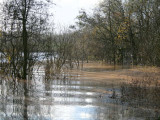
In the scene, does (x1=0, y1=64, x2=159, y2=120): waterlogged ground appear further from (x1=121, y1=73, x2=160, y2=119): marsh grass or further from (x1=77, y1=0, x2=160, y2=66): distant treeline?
(x1=77, y1=0, x2=160, y2=66): distant treeline

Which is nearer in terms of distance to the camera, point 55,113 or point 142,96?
point 55,113

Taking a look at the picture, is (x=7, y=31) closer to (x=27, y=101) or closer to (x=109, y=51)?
(x=27, y=101)

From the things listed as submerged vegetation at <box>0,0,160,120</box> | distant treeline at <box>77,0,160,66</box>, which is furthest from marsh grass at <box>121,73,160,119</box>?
distant treeline at <box>77,0,160,66</box>

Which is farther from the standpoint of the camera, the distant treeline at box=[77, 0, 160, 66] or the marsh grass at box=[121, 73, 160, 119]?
the distant treeline at box=[77, 0, 160, 66]

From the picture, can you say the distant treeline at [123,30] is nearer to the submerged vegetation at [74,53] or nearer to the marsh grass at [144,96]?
the submerged vegetation at [74,53]

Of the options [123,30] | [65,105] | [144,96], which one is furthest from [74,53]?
[65,105]

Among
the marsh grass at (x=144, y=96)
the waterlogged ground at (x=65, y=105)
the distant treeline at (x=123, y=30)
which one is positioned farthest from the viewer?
the distant treeline at (x=123, y=30)

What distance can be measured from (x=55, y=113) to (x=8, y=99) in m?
2.79

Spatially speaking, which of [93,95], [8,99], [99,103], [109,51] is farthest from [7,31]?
[109,51]

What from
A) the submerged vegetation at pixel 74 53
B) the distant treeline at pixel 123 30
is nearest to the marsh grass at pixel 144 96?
the submerged vegetation at pixel 74 53

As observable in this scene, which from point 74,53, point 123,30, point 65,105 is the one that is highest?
→ point 123,30

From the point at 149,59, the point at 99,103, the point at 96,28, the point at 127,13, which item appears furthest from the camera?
the point at 96,28

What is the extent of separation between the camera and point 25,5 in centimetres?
1319

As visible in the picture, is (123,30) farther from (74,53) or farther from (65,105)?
(65,105)
